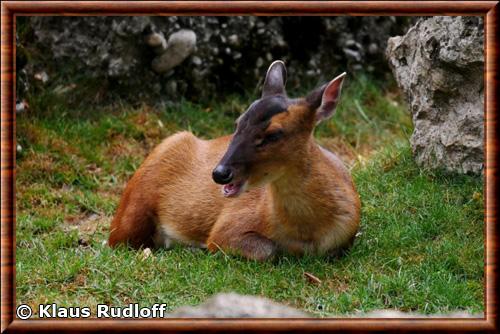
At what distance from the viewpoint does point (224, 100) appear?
11.2m

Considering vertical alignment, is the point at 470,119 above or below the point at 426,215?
above

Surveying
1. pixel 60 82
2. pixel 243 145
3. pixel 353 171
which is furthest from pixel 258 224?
pixel 60 82

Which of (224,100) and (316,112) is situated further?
(224,100)

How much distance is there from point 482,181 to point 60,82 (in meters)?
4.82

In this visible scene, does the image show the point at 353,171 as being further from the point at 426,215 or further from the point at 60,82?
the point at 60,82

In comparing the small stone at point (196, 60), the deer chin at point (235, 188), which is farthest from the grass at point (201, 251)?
the deer chin at point (235, 188)

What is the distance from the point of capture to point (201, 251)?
7.33m

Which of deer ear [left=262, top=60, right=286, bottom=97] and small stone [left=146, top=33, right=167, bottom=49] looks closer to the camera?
deer ear [left=262, top=60, right=286, bottom=97]

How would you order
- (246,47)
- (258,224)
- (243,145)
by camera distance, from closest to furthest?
(243,145)
(258,224)
(246,47)

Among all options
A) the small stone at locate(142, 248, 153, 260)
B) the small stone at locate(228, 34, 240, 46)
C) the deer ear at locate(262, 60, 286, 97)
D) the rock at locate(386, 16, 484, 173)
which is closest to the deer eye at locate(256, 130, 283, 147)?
the deer ear at locate(262, 60, 286, 97)

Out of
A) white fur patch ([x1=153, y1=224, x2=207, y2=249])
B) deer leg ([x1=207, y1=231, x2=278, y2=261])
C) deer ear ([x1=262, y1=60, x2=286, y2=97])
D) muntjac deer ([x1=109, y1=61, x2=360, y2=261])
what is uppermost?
deer ear ([x1=262, y1=60, x2=286, y2=97])

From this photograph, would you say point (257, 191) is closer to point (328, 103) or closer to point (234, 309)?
point (328, 103)

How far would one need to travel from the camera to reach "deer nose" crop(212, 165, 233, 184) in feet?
20.9

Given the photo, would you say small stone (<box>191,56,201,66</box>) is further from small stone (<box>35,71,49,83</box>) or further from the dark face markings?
the dark face markings
